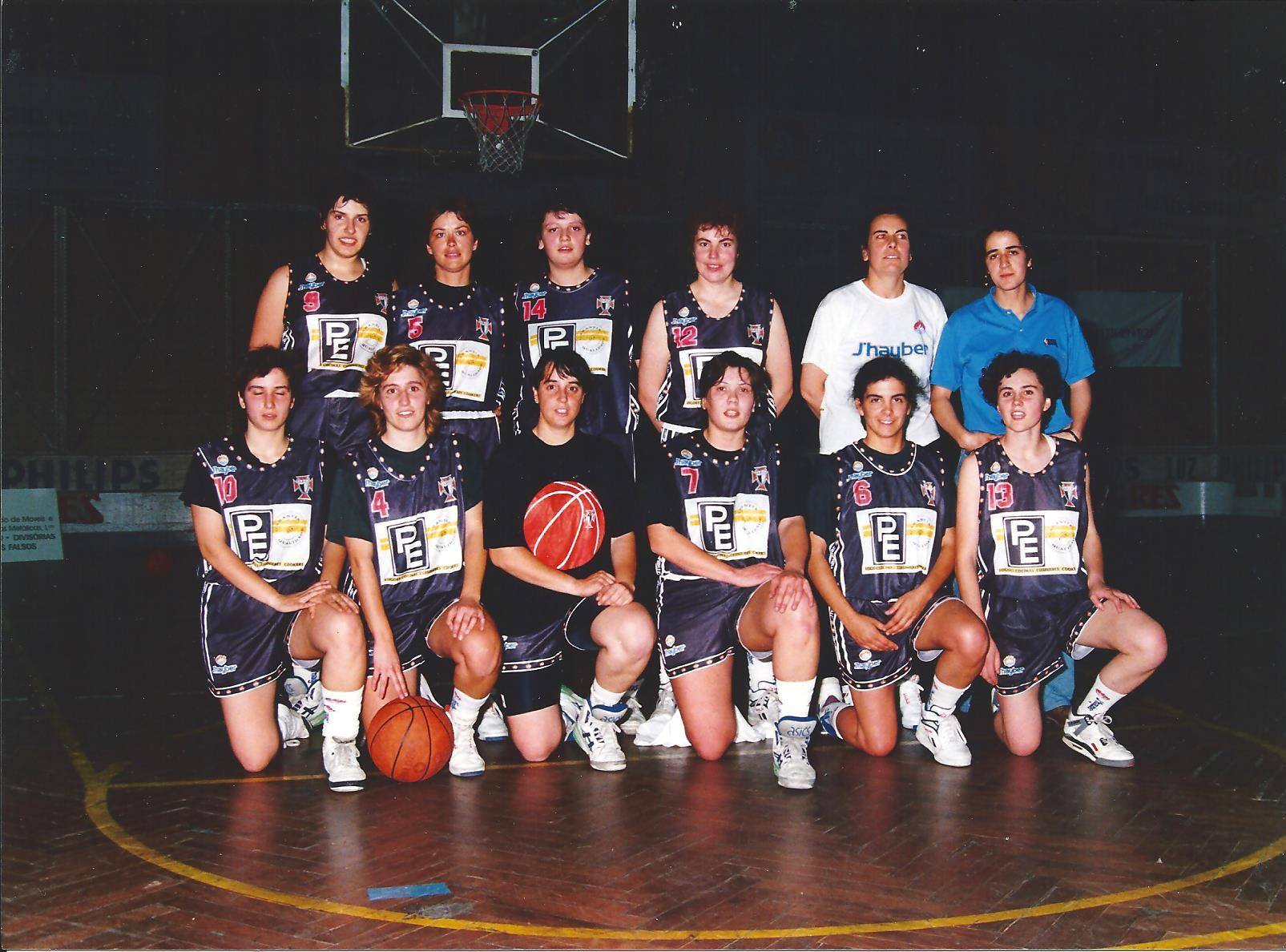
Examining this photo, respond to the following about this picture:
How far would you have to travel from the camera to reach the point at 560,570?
5.24 meters

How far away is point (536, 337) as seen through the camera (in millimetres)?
5895

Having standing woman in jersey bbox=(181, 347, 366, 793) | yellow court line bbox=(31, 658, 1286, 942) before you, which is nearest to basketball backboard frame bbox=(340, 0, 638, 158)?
standing woman in jersey bbox=(181, 347, 366, 793)

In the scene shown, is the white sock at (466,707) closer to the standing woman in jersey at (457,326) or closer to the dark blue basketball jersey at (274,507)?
the dark blue basketball jersey at (274,507)

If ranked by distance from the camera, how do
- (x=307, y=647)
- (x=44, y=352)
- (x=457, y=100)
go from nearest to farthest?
(x=307, y=647), (x=457, y=100), (x=44, y=352)

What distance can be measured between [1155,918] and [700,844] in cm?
139

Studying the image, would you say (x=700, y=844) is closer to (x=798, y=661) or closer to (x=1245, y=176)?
(x=798, y=661)

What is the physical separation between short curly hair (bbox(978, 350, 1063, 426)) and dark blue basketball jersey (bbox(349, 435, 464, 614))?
7.50ft

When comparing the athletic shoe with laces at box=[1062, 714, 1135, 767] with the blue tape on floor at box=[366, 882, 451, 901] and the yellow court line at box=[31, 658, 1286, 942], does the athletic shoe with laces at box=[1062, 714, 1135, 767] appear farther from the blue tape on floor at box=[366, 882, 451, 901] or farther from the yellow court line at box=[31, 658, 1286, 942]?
→ the blue tape on floor at box=[366, 882, 451, 901]

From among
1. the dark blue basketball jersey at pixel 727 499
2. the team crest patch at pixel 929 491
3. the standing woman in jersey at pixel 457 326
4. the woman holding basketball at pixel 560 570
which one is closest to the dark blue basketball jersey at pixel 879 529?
the team crest patch at pixel 929 491

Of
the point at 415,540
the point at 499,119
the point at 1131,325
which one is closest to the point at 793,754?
the point at 415,540

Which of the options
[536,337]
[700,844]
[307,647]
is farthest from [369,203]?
[700,844]

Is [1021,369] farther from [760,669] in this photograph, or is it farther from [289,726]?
[289,726]

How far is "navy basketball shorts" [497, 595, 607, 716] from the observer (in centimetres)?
524

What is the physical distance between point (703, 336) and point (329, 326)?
169cm
